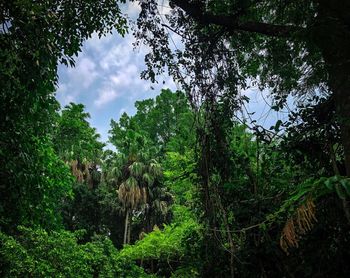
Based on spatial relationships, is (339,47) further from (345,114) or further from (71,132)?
(71,132)

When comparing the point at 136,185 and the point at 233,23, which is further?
the point at 136,185

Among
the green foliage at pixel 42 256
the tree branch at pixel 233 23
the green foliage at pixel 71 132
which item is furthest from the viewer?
the green foliage at pixel 71 132

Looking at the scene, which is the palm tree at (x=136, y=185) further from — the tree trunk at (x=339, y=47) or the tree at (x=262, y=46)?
the tree trunk at (x=339, y=47)

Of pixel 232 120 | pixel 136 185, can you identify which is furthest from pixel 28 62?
pixel 136 185

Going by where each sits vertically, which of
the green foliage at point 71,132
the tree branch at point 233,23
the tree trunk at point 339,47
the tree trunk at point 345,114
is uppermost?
the green foliage at point 71,132

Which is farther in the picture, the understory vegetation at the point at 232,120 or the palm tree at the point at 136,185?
the palm tree at the point at 136,185

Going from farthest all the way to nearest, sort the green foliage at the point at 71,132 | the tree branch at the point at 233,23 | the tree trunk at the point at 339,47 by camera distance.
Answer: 1. the green foliage at the point at 71,132
2. the tree branch at the point at 233,23
3. the tree trunk at the point at 339,47

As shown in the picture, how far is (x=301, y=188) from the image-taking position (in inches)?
139

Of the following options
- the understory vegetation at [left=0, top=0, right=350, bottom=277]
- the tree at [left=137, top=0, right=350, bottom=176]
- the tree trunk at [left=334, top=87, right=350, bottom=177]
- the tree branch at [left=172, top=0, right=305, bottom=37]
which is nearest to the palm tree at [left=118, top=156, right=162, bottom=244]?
the understory vegetation at [left=0, top=0, right=350, bottom=277]

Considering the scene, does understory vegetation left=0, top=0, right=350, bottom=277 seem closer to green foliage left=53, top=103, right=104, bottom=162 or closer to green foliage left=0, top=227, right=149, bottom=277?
green foliage left=0, top=227, right=149, bottom=277

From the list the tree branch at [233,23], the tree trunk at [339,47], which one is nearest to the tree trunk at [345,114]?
the tree trunk at [339,47]

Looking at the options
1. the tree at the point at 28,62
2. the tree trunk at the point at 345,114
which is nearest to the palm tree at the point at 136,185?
the tree at the point at 28,62

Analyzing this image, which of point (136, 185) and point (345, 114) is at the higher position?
point (136, 185)

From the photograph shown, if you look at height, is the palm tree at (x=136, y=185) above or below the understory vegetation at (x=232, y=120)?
above
